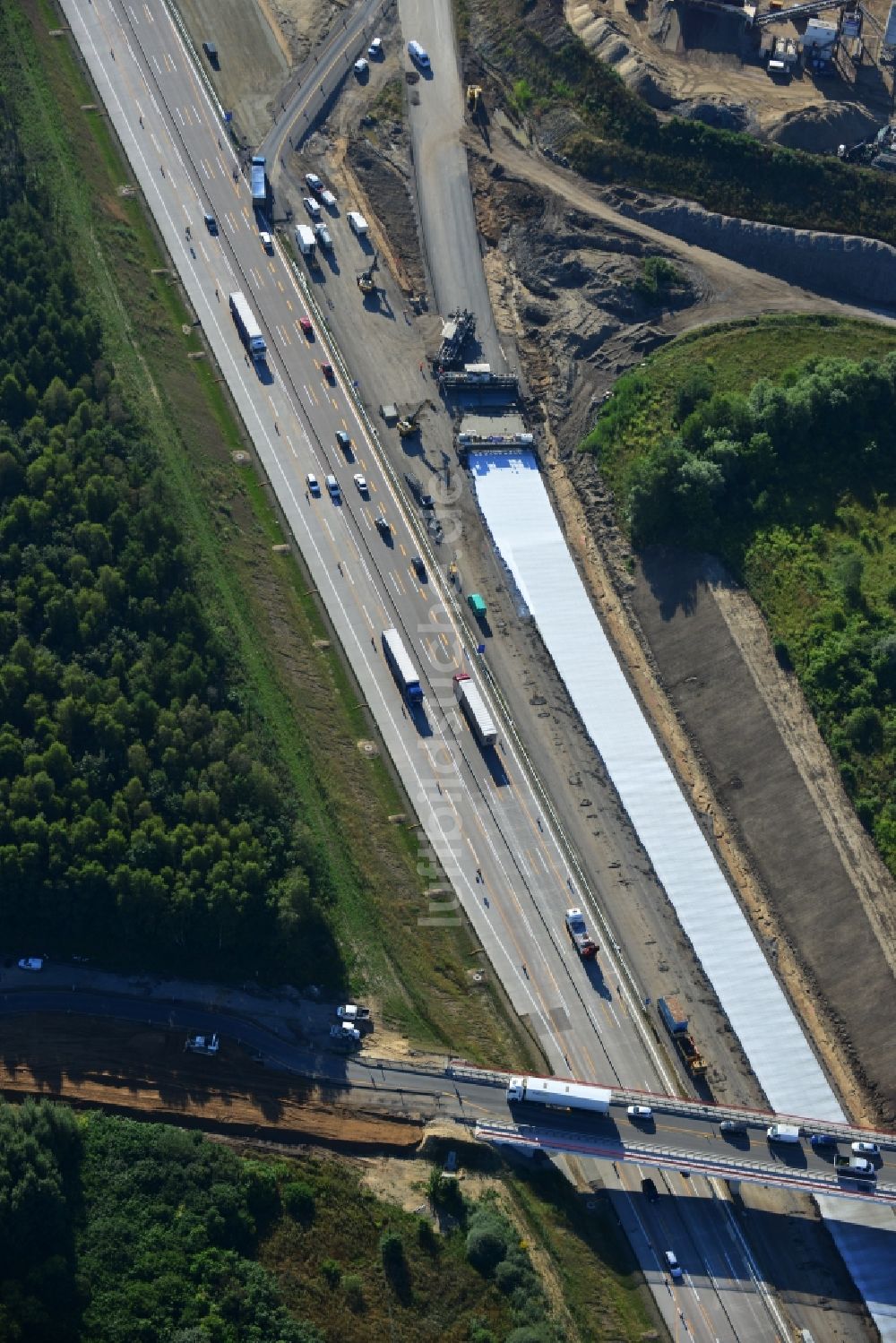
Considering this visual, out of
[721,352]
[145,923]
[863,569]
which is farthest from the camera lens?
[721,352]

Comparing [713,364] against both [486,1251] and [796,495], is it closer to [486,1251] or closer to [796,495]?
[796,495]

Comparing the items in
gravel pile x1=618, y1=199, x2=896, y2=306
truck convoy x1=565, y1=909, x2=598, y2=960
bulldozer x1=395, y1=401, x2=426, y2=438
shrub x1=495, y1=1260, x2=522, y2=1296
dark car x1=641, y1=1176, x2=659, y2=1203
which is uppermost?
gravel pile x1=618, y1=199, x2=896, y2=306

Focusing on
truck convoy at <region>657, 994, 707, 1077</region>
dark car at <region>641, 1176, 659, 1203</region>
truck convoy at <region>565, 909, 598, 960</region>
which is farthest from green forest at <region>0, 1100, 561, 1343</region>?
truck convoy at <region>565, 909, 598, 960</region>

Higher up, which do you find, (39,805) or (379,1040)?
(39,805)

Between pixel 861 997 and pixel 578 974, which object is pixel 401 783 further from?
pixel 861 997

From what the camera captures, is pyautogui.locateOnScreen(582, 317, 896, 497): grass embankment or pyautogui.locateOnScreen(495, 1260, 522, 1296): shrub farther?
pyautogui.locateOnScreen(582, 317, 896, 497): grass embankment

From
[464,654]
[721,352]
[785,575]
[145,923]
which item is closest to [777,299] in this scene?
[721,352]

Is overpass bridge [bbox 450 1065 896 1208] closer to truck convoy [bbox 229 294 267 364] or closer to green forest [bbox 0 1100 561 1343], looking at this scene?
green forest [bbox 0 1100 561 1343]
